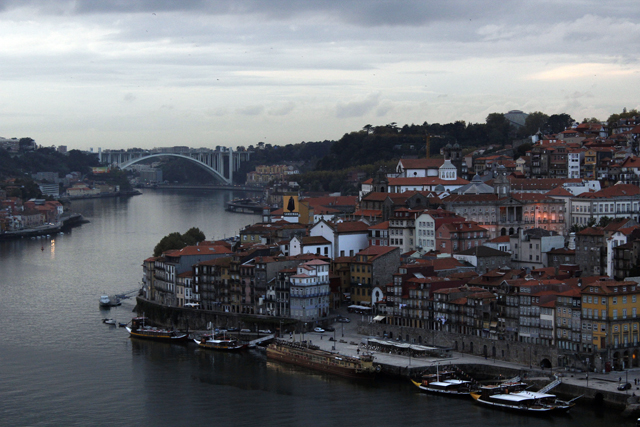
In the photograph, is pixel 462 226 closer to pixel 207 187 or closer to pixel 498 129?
pixel 498 129

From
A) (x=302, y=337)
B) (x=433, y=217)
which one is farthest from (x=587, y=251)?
(x=302, y=337)

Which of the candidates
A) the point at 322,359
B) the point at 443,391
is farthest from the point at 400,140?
the point at 443,391

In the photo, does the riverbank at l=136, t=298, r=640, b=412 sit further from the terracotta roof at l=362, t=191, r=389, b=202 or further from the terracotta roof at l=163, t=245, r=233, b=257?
the terracotta roof at l=362, t=191, r=389, b=202

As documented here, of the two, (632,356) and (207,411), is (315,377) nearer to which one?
(207,411)

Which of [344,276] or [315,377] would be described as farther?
[344,276]

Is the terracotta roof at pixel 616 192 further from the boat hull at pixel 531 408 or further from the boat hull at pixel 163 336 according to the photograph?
the boat hull at pixel 531 408
